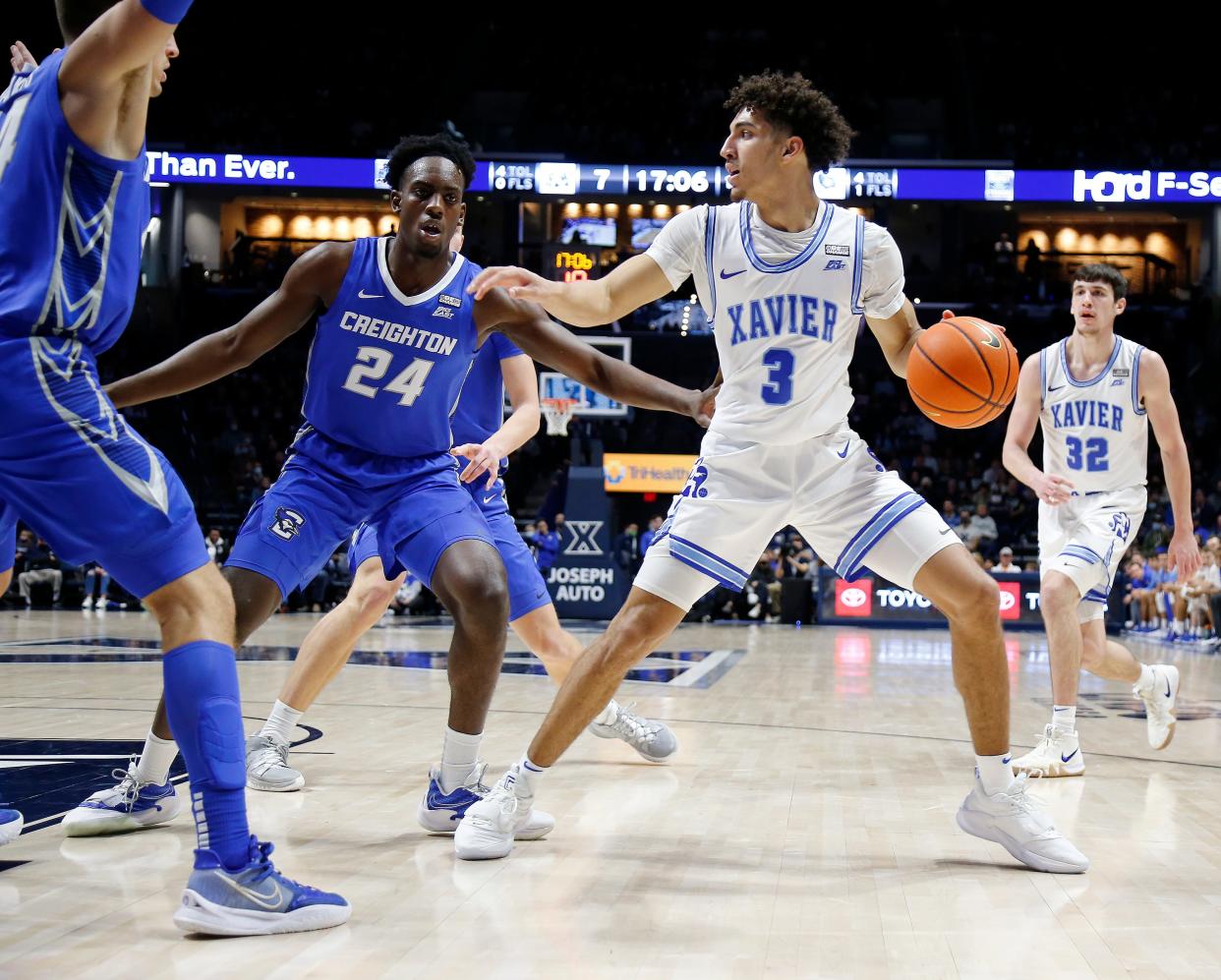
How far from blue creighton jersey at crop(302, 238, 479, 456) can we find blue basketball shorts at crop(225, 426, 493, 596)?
7 centimetres

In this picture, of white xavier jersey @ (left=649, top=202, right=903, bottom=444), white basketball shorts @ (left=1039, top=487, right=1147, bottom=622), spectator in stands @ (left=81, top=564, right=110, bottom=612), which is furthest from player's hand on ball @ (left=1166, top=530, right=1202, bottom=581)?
spectator in stands @ (left=81, top=564, right=110, bottom=612)

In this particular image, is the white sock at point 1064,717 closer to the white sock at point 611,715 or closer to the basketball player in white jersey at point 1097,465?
the basketball player in white jersey at point 1097,465

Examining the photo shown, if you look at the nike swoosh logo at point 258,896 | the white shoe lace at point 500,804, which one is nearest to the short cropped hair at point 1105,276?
the white shoe lace at point 500,804

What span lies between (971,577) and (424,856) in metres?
1.77

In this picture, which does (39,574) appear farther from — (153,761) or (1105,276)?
(1105,276)

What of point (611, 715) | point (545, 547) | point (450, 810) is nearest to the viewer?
point (450, 810)

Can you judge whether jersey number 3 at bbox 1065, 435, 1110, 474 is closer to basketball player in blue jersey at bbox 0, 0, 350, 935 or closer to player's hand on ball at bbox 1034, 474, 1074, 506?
player's hand on ball at bbox 1034, 474, 1074, 506

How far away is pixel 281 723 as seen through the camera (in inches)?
195

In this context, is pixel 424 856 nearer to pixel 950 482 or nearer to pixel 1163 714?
pixel 1163 714

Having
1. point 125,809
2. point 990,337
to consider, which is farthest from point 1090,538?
point 125,809

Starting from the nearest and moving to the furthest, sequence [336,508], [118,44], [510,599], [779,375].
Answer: [118,44]
[779,375]
[336,508]
[510,599]

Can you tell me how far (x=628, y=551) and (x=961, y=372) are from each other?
1666cm

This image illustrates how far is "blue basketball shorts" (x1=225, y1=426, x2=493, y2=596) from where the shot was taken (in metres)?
4.07

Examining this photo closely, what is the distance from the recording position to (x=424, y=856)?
12.0 ft
